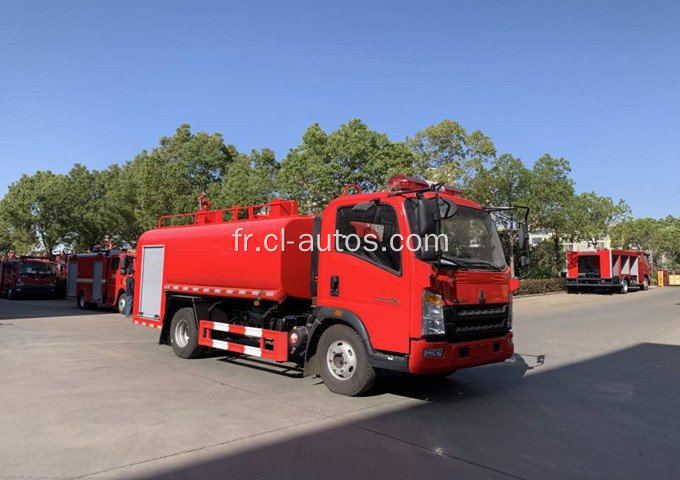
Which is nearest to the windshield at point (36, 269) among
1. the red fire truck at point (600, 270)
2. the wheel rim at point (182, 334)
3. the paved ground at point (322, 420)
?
the paved ground at point (322, 420)

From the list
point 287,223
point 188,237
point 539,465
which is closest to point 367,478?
point 539,465

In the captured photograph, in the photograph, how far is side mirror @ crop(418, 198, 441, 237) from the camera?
570 centimetres

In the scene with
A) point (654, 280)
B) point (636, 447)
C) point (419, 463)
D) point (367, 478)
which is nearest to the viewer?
point (367, 478)

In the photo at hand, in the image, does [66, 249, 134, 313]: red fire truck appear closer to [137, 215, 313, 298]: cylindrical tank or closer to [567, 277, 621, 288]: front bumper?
[137, 215, 313, 298]: cylindrical tank

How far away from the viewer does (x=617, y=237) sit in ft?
171

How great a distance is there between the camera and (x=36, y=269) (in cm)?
2814

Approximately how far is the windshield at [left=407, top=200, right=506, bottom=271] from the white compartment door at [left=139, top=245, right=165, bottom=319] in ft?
21.5

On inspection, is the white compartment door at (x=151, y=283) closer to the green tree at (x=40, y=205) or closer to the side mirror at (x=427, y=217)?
the side mirror at (x=427, y=217)

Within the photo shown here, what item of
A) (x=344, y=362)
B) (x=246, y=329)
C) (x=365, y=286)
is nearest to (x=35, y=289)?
(x=246, y=329)

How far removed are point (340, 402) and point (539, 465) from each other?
2684 millimetres

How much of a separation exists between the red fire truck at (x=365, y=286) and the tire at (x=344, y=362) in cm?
2

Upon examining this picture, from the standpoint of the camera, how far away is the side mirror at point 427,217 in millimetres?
5695

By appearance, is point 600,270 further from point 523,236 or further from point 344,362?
point 344,362

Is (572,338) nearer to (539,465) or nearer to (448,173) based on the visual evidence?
(539,465)
